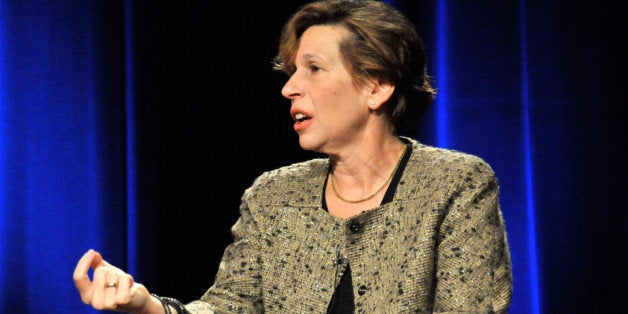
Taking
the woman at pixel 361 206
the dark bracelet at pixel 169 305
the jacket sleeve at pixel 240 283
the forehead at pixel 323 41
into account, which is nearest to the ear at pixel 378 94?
the woman at pixel 361 206

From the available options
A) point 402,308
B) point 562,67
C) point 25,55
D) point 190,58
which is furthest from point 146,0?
point 402,308

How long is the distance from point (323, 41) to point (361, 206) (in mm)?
367

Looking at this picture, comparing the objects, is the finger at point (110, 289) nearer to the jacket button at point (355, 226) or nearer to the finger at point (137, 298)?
the finger at point (137, 298)

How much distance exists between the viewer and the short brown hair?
6.26ft

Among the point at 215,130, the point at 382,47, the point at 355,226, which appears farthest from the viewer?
the point at 215,130

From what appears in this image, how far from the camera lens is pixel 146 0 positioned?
2.66 meters

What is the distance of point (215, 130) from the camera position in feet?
8.91

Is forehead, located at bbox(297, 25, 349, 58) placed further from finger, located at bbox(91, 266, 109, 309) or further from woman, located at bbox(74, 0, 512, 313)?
finger, located at bbox(91, 266, 109, 309)

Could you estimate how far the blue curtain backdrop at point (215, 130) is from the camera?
2438 millimetres

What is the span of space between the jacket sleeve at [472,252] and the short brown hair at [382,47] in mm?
267

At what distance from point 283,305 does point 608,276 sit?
104 cm

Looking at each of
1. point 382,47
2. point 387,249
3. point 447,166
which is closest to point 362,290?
point 387,249

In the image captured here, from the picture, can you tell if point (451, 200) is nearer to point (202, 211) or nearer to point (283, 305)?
point (283, 305)

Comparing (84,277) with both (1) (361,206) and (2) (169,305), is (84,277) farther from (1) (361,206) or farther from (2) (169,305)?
(1) (361,206)
